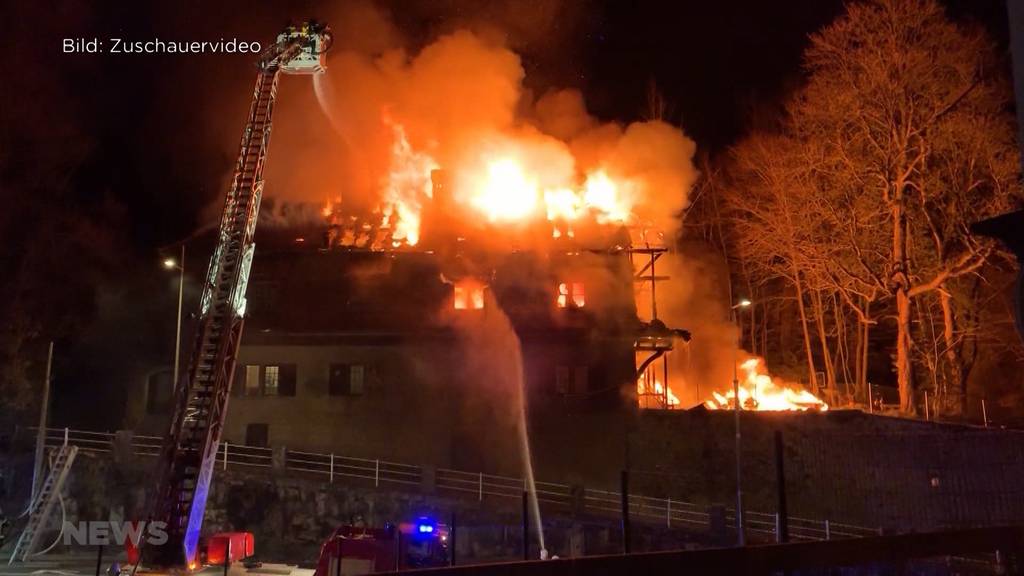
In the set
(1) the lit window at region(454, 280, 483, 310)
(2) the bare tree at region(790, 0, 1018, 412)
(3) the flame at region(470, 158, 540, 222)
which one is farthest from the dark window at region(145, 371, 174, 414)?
(2) the bare tree at region(790, 0, 1018, 412)

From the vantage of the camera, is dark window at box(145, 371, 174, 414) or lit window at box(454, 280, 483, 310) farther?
lit window at box(454, 280, 483, 310)

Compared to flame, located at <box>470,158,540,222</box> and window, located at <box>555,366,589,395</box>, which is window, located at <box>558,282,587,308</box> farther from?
flame, located at <box>470,158,540,222</box>

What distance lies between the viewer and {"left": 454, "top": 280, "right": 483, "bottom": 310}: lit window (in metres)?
27.7

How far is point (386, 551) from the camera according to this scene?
1331 centimetres

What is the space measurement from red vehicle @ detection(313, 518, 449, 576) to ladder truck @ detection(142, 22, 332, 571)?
416cm

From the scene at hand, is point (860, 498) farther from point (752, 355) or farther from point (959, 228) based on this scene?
point (752, 355)

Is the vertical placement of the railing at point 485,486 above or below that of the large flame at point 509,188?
below

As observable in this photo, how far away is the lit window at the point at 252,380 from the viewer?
88.2 feet

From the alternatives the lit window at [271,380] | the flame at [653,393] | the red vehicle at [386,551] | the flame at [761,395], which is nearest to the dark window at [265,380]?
the lit window at [271,380]

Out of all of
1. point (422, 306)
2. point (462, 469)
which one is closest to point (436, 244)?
point (422, 306)

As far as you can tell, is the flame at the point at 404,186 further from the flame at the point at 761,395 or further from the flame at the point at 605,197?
the flame at the point at 761,395

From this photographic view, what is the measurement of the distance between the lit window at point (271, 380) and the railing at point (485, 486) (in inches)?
90.4

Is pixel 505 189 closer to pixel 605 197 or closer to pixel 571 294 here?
pixel 605 197

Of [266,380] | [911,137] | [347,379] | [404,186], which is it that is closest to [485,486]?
[347,379]
